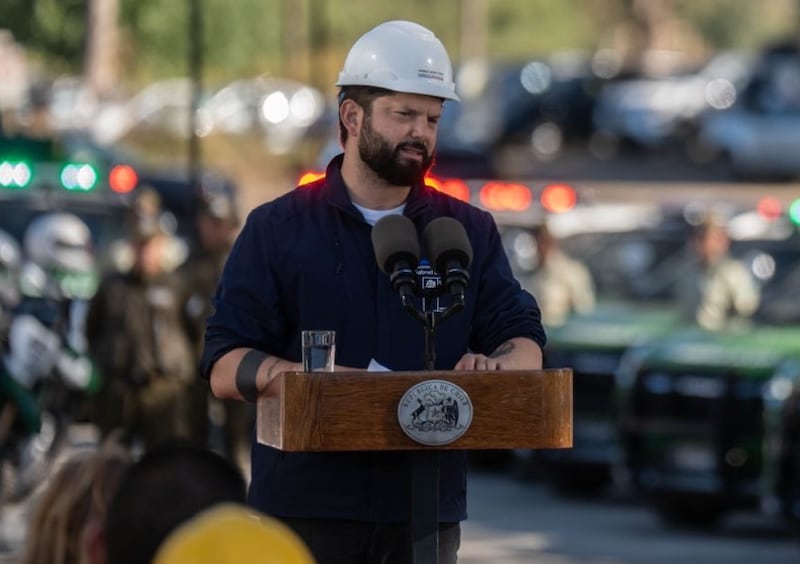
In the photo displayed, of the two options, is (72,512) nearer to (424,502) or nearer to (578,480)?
(424,502)

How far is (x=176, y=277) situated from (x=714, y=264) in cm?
341

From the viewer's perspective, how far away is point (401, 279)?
5020mm

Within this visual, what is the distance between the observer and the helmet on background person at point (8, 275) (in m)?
13.5

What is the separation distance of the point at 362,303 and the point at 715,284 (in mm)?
9598

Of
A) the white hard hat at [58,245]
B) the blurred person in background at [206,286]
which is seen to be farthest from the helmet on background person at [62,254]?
the blurred person in background at [206,286]

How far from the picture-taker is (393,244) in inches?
199

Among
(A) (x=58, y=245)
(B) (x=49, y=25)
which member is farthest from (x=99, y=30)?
(A) (x=58, y=245)

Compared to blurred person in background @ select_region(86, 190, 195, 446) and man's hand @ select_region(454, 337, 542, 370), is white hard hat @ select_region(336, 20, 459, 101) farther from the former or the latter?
blurred person in background @ select_region(86, 190, 195, 446)

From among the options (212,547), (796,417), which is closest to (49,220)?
(796,417)

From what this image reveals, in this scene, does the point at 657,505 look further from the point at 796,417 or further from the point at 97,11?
the point at 97,11

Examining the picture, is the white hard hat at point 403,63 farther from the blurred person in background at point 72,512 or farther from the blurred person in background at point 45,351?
A: the blurred person in background at point 45,351

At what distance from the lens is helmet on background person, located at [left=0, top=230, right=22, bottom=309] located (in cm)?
1355

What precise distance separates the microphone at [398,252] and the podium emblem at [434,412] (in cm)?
28

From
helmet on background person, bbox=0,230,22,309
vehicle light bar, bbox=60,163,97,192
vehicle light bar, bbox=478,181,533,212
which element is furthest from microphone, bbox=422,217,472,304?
vehicle light bar, bbox=478,181,533,212
